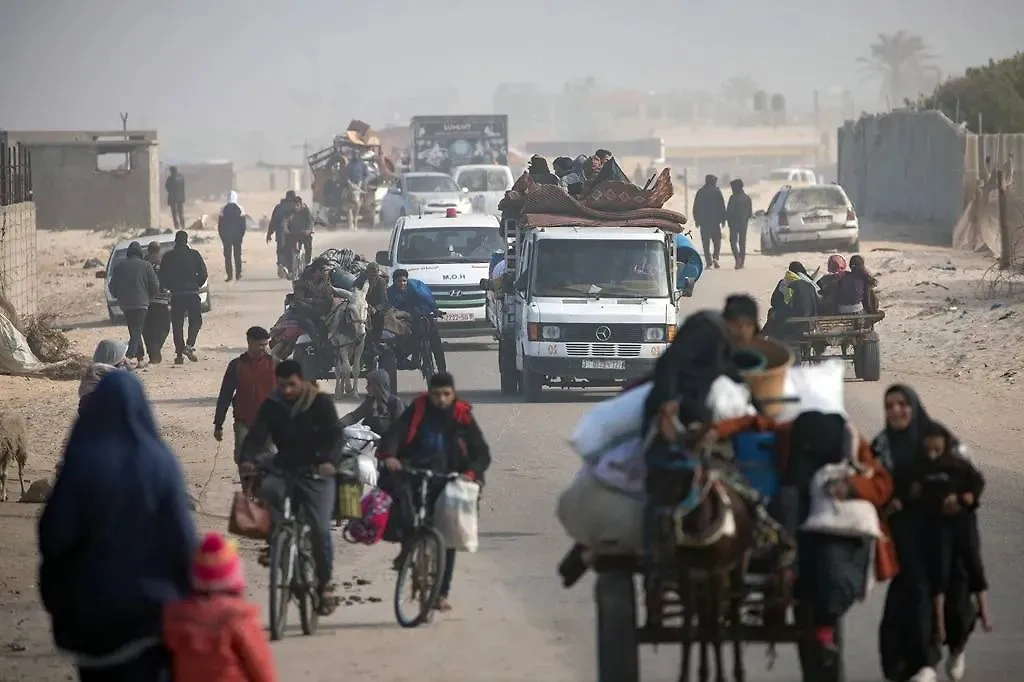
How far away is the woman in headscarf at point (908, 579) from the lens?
29.1ft

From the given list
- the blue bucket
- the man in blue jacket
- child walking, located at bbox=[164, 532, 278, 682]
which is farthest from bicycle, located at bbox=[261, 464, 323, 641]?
the man in blue jacket

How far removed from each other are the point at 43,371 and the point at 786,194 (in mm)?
21962

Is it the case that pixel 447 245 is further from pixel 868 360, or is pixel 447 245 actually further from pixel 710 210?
pixel 710 210

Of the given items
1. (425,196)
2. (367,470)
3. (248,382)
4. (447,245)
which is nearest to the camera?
(367,470)

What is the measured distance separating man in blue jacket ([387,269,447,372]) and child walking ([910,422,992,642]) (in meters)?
11.9

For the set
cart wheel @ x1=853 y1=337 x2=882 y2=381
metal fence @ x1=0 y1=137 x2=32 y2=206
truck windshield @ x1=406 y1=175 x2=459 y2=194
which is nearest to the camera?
cart wheel @ x1=853 y1=337 x2=882 y2=381

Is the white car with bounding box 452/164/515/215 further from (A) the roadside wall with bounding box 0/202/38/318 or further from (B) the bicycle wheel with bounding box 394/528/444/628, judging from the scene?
(B) the bicycle wheel with bounding box 394/528/444/628

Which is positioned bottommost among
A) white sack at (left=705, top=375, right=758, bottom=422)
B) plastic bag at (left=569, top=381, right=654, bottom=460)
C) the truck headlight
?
the truck headlight

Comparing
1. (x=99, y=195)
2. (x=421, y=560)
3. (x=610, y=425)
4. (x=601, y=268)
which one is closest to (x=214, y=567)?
(x=610, y=425)

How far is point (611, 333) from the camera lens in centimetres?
2058

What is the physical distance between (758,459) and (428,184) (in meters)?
46.0

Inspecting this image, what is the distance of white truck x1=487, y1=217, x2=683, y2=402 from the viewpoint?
811 inches

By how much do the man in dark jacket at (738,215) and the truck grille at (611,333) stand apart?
62.4 ft

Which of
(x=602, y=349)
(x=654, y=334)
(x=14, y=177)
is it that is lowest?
(x=602, y=349)
